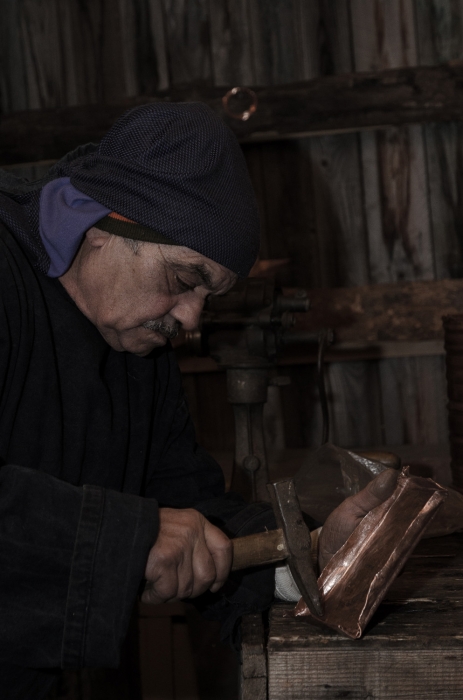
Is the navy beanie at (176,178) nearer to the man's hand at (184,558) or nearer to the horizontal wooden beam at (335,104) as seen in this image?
the man's hand at (184,558)

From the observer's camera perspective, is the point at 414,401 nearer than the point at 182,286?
No

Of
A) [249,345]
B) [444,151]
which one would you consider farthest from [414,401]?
[249,345]

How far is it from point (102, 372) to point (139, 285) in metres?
0.27

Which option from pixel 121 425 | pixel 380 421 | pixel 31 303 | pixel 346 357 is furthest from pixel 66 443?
pixel 380 421

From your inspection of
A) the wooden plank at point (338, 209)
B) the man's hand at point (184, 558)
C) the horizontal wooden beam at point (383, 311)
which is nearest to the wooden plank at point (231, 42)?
the wooden plank at point (338, 209)

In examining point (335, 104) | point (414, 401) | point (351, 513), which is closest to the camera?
point (351, 513)

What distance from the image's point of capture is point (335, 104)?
334 cm

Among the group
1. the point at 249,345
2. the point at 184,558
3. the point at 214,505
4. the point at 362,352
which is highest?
the point at 249,345

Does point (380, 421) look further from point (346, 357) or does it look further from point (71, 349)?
point (71, 349)

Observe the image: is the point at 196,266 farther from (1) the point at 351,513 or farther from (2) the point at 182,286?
(1) the point at 351,513

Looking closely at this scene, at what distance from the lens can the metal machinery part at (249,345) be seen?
7.32ft

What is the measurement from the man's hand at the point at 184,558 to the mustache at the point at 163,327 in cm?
42

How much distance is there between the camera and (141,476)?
5.82 ft

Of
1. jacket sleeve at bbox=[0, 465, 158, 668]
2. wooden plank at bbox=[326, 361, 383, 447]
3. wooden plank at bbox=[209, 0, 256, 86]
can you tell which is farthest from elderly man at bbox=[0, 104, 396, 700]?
wooden plank at bbox=[209, 0, 256, 86]
